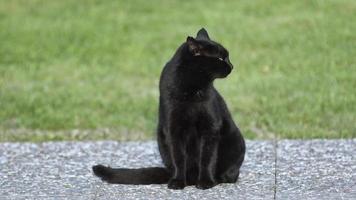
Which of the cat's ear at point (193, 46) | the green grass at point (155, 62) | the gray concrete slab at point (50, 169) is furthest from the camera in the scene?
the green grass at point (155, 62)

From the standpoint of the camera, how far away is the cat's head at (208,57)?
5.60 meters

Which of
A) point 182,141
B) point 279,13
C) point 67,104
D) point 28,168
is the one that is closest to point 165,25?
point 279,13

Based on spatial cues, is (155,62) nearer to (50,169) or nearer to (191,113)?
(50,169)

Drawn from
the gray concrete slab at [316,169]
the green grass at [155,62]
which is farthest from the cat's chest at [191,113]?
the green grass at [155,62]

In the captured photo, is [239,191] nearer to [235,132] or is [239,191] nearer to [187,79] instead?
[235,132]

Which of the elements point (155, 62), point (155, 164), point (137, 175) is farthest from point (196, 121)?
point (155, 62)

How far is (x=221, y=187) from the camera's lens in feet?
19.4

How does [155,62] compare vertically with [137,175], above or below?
above

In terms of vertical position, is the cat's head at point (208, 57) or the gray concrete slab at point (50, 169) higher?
the cat's head at point (208, 57)

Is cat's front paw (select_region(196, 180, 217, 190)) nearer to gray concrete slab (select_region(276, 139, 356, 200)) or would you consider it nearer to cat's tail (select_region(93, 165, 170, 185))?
cat's tail (select_region(93, 165, 170, 185))

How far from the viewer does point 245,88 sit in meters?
9.39

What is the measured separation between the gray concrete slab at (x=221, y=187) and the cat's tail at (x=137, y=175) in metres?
0.05

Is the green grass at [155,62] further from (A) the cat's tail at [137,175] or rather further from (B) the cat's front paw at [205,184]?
(B) the cat's front paw at [205,184]

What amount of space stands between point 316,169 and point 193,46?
1.37 meters
